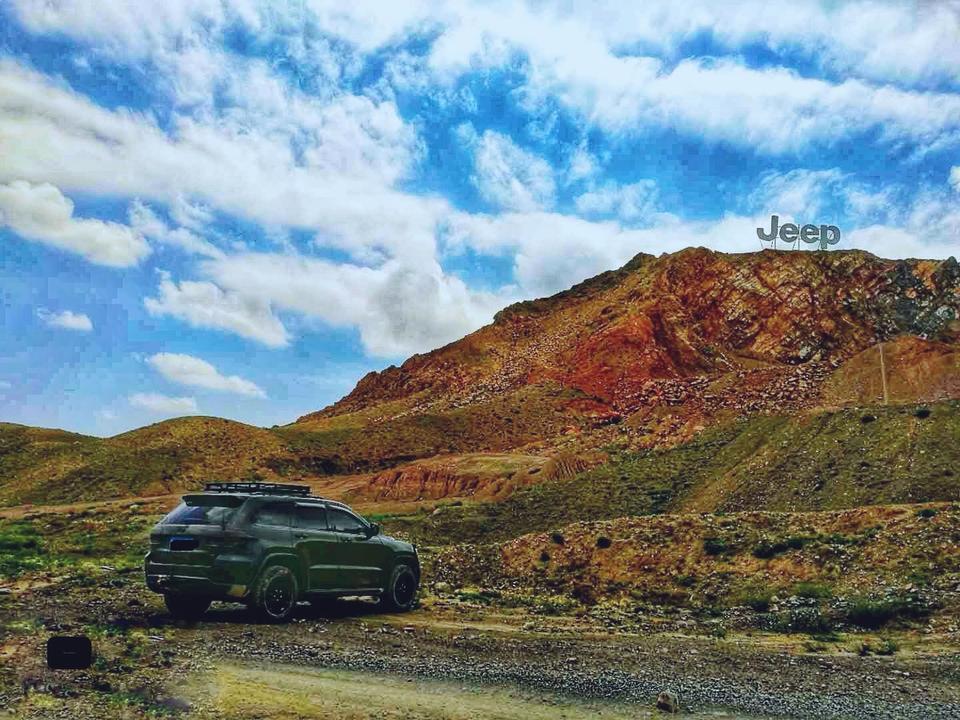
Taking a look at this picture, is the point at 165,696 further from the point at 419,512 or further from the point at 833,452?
the point at 419,512

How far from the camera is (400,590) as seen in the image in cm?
1595

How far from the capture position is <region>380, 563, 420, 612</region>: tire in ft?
51.5

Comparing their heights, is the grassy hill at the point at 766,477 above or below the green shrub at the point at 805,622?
above

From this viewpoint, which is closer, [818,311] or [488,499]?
[488,499]

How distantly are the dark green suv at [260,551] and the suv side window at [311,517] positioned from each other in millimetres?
18

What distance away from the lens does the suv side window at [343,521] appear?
1481 centimetres

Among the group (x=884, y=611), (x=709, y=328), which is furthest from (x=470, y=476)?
(x=709, y=328)


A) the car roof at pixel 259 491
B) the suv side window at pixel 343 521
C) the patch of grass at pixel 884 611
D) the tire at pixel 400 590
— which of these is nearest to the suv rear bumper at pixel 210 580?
the car roof at pixel 259 491

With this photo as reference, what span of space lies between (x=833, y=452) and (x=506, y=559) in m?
22.6

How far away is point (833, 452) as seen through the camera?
39562mm

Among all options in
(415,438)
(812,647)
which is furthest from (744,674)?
(415,438)

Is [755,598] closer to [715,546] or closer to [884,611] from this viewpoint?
[884,611]

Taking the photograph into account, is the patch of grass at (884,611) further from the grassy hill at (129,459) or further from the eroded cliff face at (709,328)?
the eroded cliff face at (709,328)

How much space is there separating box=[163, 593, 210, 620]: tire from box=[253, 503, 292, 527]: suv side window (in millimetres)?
1966
